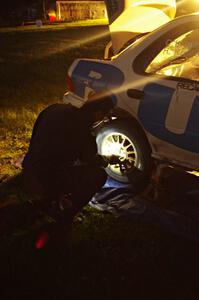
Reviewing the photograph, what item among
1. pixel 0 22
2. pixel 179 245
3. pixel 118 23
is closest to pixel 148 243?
pixel 179 245

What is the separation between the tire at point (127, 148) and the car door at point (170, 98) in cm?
19

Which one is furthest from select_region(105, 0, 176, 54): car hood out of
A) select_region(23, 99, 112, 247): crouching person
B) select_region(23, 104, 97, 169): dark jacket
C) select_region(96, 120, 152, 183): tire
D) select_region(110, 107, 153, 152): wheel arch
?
select_region(23, 104, 97, 169): dark jacket

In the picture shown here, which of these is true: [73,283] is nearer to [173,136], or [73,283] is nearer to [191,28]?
[173,136]

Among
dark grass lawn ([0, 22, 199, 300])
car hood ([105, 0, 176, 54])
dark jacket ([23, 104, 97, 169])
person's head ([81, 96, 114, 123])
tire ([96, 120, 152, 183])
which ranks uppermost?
car hood ([105, 0, 176, 54])

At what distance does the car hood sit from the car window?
0.65 m

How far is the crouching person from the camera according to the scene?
10.1 feet

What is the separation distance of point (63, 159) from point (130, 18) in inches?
105

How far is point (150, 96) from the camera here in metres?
4.00

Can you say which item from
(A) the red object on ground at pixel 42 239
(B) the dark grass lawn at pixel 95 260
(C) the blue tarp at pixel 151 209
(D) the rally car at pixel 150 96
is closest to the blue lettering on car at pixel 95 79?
(D) the rally car at pixel 150 96

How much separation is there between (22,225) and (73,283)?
97 cm

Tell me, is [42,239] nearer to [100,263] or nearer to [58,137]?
[100,263]

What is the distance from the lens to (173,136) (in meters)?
4.01

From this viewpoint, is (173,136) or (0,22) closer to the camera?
(173,136)

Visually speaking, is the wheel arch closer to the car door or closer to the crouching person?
the car door
